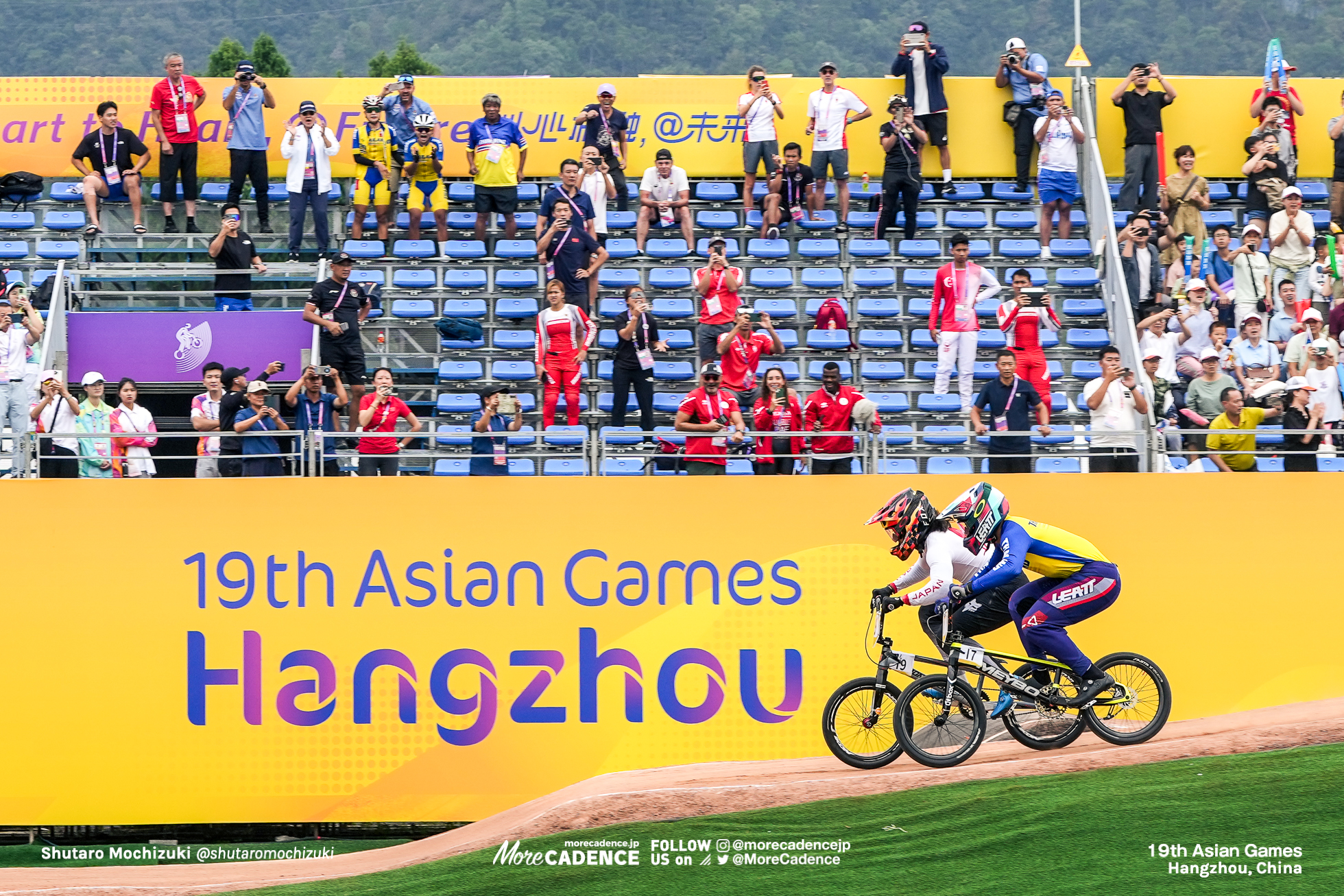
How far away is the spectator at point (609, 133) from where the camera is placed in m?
19.5

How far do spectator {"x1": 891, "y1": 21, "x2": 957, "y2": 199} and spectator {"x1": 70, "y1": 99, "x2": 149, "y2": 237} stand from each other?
899cm

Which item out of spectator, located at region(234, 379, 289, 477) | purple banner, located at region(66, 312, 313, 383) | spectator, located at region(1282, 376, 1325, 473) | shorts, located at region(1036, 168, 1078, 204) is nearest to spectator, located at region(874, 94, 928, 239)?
shorts, located at region(1036, 168, 1078, 204)

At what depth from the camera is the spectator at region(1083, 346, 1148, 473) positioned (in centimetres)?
1557

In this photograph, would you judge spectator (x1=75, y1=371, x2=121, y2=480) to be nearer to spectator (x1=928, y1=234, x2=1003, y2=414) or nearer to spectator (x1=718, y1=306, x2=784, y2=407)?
spectator (x1=718, y1=306, x2=784, y2=407)

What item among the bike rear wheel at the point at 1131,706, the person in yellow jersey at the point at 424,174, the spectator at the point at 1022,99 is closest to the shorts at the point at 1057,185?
the spectator at the point at 1022,99

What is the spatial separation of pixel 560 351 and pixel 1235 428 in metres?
6.48

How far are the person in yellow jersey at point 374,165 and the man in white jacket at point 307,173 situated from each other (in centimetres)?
40

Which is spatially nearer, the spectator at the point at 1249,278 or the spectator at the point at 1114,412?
the spectator at the point at 1114,412

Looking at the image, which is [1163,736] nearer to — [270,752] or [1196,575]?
[1196,575]

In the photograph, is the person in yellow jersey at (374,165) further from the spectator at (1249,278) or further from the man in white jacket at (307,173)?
the spectator at (1249,278)

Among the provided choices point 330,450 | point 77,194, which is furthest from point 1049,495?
point 77,194

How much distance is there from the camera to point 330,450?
51.9 ft

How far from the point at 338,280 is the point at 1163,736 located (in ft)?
29.5

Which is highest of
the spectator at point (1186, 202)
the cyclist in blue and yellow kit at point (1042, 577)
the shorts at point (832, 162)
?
the shorts at point (832, 162)
